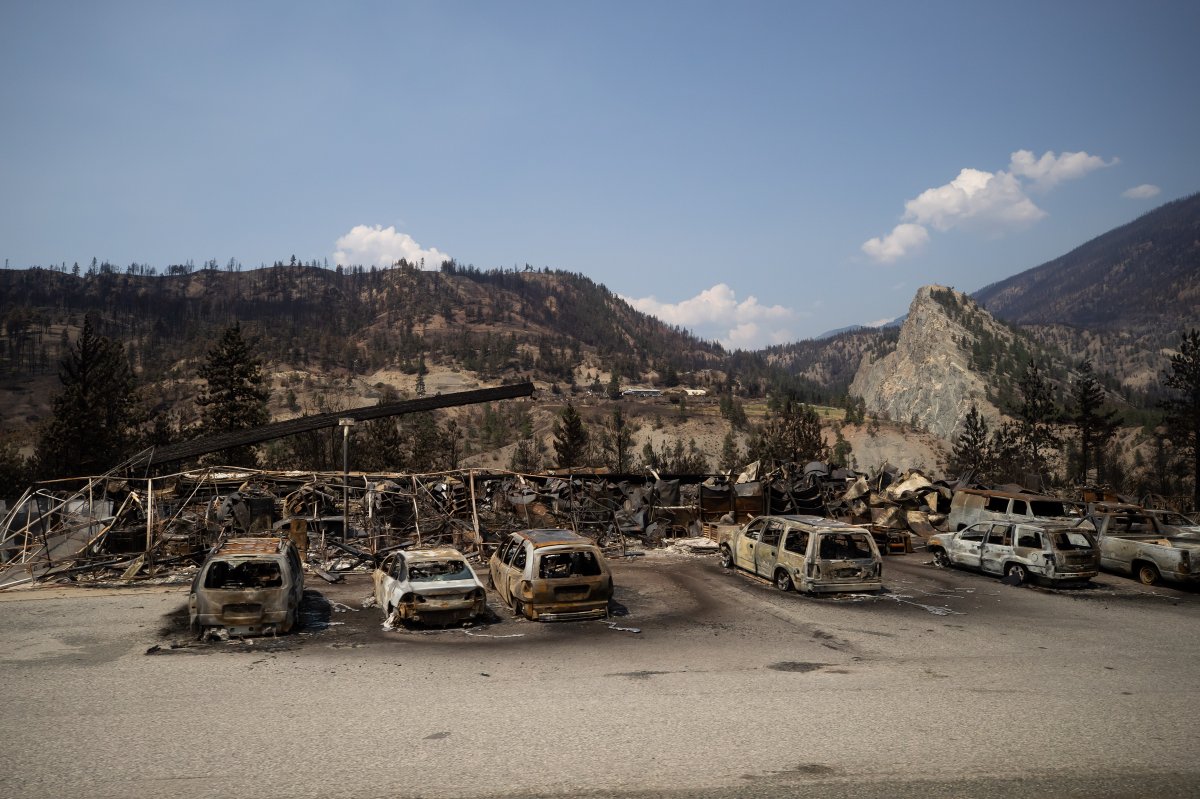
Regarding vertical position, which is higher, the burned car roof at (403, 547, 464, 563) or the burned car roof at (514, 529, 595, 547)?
the burned car roof at (514, 529, 595, 547)

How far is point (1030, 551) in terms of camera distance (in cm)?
1778

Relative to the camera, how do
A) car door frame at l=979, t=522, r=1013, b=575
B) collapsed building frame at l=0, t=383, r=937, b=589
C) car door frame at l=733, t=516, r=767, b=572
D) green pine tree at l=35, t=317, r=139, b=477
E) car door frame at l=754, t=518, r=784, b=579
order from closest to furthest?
car door frame at l=754, t=518, r=784, b=579
car door frame at l=979, t=522, r=1013, b=575
car door frame at l=733, t=516, r=767, b=572
collapsed building frame at l=0, t=383, r=937, b=589
green pine tree at l=35, t=317, r=139, b=477

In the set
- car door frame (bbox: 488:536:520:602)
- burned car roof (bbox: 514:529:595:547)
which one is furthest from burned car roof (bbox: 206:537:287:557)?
burned car roof (bbox: 514:529:595:547)

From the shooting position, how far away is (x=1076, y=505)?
25.0 meters

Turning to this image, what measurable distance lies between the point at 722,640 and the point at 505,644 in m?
3.76

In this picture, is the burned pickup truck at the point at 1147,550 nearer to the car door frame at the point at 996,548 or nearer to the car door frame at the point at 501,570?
the car door frame at the point at 996,548

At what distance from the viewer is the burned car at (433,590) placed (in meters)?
12.9

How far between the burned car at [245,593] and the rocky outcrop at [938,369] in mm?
152223

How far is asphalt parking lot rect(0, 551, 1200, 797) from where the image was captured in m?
6.80

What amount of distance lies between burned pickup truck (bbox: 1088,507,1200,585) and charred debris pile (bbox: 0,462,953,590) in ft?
21.3

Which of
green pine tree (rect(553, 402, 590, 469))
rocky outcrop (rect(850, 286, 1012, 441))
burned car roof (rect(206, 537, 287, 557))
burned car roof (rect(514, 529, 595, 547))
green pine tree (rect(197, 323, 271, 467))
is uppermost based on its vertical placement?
rocky outcrop (rect(850, 286, 1012, 441))

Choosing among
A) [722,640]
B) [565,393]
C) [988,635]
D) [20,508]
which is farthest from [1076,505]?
[565,393]

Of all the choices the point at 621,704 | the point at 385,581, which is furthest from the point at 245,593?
the point at 621,704

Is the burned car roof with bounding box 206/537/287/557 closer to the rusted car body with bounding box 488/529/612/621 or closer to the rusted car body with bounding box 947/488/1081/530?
the rusted car body with bounding box 488/529/612/621
